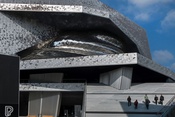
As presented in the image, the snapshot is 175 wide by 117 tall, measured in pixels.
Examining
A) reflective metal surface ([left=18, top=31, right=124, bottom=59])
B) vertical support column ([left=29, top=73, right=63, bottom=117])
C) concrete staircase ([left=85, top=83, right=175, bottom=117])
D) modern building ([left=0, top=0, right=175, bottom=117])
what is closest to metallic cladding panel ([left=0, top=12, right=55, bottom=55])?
modern building ([left=0, top=0, right=175, bottom=117])

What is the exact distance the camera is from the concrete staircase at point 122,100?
81.4 ft

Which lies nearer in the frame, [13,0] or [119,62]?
[119,62]

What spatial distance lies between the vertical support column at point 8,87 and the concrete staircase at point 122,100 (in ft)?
47.5

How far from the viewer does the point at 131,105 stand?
87.2ft

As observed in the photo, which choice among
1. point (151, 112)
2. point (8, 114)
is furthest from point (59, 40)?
point (8, 114)

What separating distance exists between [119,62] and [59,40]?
8.02 meters

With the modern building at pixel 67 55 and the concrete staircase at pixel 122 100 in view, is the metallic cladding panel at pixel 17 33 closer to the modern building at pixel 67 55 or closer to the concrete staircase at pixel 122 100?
the modern building at pixel 67 55

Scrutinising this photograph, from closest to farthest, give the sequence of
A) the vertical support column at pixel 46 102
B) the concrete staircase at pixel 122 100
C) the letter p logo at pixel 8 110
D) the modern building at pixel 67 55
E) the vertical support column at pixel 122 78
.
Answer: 1. the letter p logo at pixel 8 110
2. the concrete staircase at pixel 122 100
3. the modern building at pixel 67 55
4. the vertical support column at pixel 122 78
5. the vertical support column at pixel 46 102

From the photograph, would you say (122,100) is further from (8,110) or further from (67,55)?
(8,110)

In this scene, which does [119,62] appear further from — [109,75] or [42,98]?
[42,98]

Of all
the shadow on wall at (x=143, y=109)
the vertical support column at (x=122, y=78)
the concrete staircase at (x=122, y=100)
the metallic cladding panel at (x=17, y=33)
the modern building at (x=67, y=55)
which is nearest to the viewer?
the shadow on wall at (x=143, y=109)

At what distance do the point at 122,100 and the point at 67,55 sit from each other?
303 inches

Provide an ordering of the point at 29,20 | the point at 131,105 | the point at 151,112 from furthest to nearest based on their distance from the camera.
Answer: the point at 29,20
the point at 131,105
the point at 151,112

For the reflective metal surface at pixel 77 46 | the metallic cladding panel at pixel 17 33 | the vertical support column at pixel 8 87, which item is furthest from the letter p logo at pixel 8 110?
the metallic cladding panel at pixel 17 33
